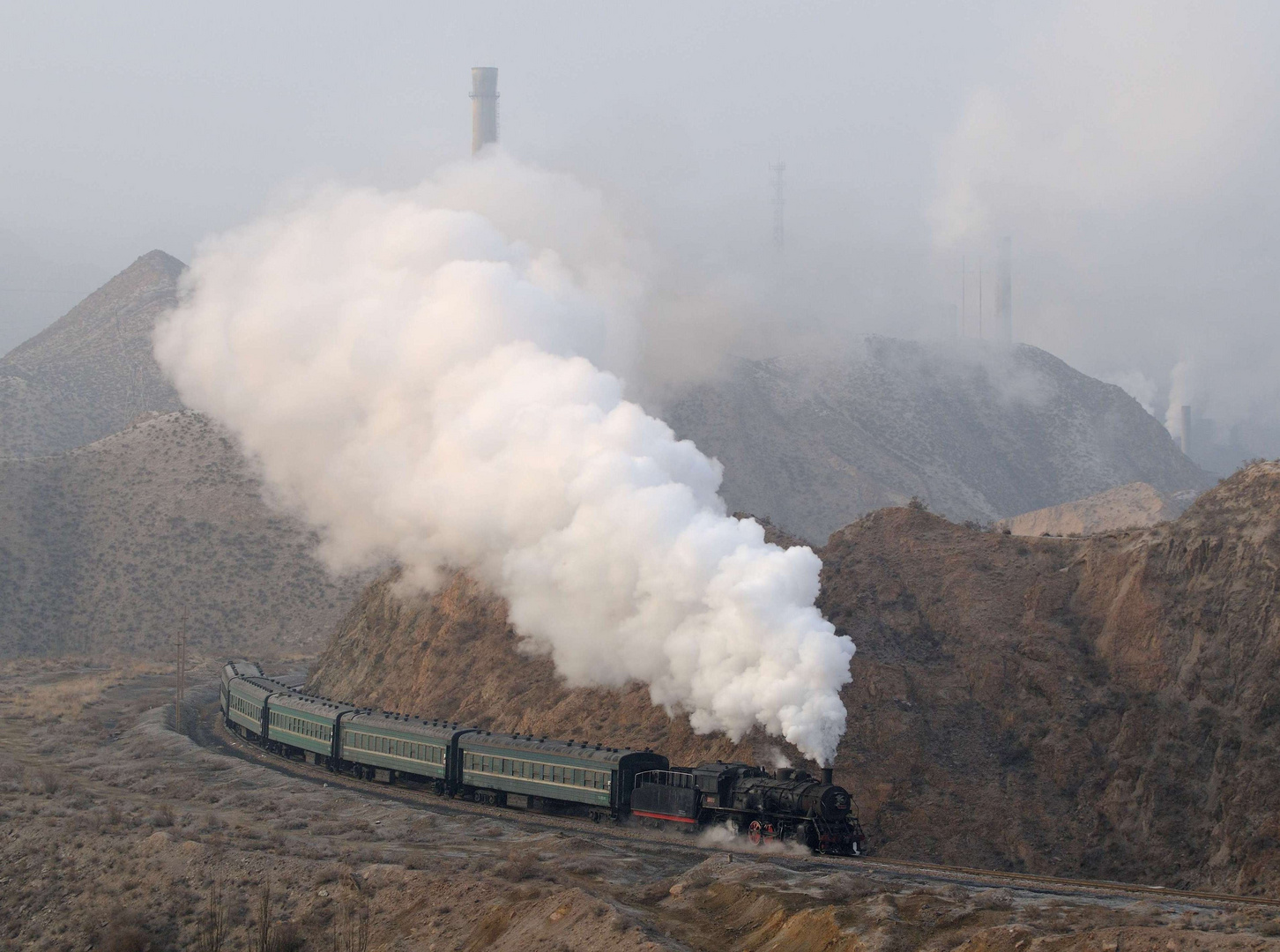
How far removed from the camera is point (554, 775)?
140ft

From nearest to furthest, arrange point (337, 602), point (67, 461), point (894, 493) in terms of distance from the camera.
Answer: point (337, 602) → point (67, 461) → point (894, 493)

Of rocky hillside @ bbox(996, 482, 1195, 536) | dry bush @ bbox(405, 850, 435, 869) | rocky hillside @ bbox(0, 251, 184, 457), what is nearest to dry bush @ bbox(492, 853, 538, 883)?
dry bush @ bbox(405, 850, 435, 869)

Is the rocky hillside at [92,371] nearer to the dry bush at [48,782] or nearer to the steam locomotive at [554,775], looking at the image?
the steam locomotive at [554,775]

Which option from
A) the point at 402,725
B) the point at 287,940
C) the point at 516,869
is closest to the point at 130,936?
the point at 287,940

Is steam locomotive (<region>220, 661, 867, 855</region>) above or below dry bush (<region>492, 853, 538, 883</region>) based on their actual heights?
above

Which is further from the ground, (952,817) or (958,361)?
(958,361)

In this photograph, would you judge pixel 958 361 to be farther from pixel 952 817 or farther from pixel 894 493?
pixel 952 817

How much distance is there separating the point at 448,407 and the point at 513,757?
23686mm

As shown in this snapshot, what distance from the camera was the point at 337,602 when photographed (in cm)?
10638

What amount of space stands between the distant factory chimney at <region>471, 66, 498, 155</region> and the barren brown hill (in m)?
106

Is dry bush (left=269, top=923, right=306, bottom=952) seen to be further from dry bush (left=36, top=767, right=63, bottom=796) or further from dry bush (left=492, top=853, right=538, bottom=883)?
dry bush (left=36, top=767, right=63, bottom=796)

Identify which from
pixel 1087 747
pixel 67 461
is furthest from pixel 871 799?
pixel 67 461

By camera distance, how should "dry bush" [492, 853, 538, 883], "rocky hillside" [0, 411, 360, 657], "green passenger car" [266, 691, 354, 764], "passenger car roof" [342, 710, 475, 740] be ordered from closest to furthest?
1. "dry bush" [492, 853, 538, 883]
2. "passenger car roof" [342, 710, 475, 740]
3. "green passenger car" [266, 691, 354, 764]
4. "rocky hillside" [0, 411, 360, 657]

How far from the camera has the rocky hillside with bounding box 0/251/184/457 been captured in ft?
481
